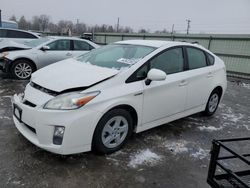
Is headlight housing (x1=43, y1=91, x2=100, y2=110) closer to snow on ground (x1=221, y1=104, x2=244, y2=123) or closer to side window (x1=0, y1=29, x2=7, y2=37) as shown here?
snow on ground (x1=221, y1=104, x2=244, y2=123)

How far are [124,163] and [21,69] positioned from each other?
17.9 ft

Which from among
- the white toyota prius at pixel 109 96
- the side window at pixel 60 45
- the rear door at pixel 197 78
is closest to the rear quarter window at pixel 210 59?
the rear door at pixel 197 78

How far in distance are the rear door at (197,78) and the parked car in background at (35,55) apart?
15.2ft

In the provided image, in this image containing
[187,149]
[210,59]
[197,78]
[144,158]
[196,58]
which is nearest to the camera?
[144,158]

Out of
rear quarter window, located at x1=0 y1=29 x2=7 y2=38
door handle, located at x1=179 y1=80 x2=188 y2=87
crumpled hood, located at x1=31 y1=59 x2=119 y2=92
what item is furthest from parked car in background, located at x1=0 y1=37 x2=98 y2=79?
door handle, located at x1=179 y1=80 x2=188 y2=87

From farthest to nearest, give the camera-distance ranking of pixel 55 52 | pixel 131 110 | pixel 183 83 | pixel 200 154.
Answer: pixel 55 52
pixel 183 83
pixel 200 154
pixel 131 110

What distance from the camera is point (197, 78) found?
419cm

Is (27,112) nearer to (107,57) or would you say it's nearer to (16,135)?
(16,135)

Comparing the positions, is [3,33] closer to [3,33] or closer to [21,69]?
[3,33]

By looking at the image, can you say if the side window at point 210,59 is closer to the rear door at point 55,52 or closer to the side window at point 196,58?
the side window at point 196,58

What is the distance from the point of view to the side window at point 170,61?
3.58 m

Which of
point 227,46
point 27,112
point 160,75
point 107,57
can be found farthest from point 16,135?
point 227,46

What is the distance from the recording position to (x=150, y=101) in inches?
134

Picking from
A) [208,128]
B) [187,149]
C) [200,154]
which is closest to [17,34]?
[208,128]
